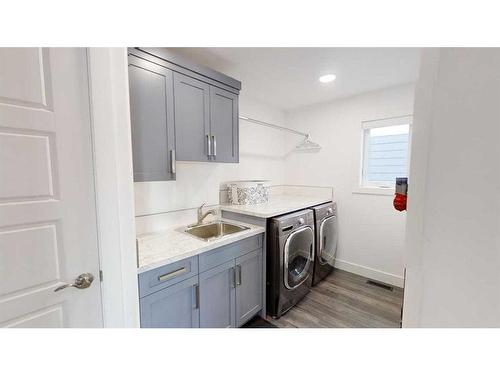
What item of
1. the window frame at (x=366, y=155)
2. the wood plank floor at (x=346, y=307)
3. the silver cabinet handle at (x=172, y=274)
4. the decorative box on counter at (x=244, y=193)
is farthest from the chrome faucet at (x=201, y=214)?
the window frame at (x=366, y=155)

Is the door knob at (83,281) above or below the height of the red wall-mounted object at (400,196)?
below

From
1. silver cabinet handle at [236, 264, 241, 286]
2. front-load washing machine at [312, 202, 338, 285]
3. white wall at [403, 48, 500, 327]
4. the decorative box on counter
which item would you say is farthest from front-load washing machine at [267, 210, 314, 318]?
white wall at [403, 48, 500, 327]

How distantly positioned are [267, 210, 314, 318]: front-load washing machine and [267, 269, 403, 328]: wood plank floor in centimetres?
11

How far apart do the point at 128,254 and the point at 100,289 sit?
0.24 metres

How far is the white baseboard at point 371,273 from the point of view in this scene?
2318mm

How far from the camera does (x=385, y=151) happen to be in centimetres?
238

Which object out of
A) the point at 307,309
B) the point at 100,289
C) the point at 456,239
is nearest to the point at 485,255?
the point at 456,239

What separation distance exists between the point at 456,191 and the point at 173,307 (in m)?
1.41

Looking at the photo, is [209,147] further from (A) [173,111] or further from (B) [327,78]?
(B) [327,78]

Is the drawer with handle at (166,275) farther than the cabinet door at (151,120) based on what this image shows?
No

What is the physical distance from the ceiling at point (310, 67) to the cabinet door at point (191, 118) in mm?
288

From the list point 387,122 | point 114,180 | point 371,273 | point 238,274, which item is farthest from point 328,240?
point 114,180

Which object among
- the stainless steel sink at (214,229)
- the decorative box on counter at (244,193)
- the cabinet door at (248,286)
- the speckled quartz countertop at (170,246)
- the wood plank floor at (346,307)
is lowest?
the wood plank floor at (346,307)

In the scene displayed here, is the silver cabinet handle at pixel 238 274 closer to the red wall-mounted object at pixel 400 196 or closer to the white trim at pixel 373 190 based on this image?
the red wall-mounted object at pixel 400 196
